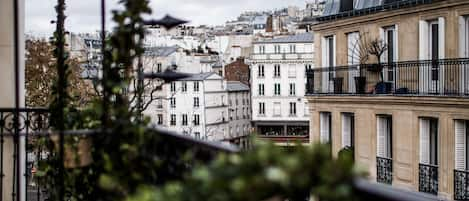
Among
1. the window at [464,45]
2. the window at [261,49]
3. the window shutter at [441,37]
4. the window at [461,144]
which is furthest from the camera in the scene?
the window at [261,49]

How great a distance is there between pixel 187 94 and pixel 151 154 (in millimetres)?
56847

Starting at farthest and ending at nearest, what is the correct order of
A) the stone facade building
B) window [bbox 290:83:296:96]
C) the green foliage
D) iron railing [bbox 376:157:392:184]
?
1. the stone facade building
2. window [bbox 290:83:296:96]
3. iron railing [bbox 376:157:392:184]
4. the green foliage

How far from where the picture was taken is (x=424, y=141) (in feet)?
53.1

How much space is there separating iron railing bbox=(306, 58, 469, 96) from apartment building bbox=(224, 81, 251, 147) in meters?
42.7

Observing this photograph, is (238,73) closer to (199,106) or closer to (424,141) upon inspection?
(199,106)

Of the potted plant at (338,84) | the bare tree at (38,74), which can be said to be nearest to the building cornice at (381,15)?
the potted plant at (338,84)

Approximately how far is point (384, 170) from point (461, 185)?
9.55ft

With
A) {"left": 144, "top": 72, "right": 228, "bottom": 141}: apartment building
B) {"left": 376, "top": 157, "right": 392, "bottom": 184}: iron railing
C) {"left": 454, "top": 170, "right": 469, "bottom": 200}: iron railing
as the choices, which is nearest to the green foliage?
{"left": 454, "top": 170, "right": 469, "bottom": 200}: iron railing

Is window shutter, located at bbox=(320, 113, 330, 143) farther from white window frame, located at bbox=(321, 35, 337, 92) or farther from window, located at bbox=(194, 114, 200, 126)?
window, located at bbox=(194, 114, 200, 126)

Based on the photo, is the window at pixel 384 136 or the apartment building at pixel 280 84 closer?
the window at pixel 384 136

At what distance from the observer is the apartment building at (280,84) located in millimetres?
59469

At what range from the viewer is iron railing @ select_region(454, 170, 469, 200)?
14.7 meters

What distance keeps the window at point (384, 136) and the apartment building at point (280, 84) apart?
131 ft

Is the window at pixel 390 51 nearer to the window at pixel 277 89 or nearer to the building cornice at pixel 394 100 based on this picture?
the building cornice at pixel 394 100
